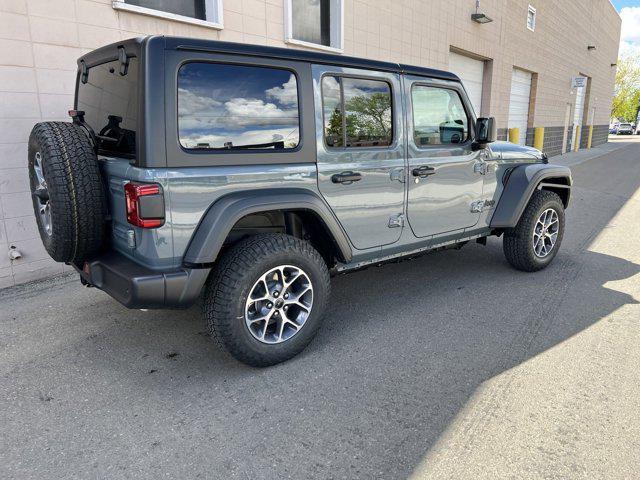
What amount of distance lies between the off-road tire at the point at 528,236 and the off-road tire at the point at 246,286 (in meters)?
2.53

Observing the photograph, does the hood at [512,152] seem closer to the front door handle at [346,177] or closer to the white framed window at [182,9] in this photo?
the front door handle at [346,177]

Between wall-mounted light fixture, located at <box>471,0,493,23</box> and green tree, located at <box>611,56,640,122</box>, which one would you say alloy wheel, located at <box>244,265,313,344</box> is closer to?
wall-mounted light fixture, located at <box>471,0,493,23</box>

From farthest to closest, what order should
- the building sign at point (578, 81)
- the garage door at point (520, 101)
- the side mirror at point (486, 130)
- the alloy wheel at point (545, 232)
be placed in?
the building sign at point (578, 81) → the garage door at point (520, 101) → the alloy wheel at point (545, 232) → the side mirror at point (486, 130)

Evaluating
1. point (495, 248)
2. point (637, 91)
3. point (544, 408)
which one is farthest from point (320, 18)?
point (637, 91)

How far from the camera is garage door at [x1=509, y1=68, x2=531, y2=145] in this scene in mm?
16141

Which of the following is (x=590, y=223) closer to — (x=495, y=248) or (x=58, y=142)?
(x=495, y=248)

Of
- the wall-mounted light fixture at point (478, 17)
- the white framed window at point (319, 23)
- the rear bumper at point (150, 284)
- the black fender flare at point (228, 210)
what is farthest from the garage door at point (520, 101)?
the rear bumper at point (150, 284)

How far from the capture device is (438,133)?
3.87 metres

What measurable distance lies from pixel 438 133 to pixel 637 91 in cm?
6522

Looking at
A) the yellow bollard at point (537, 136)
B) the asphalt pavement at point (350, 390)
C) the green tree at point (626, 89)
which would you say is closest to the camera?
the asphalt pavement at point (350, 390)

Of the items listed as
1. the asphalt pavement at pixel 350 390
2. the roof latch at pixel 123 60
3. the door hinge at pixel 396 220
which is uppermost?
the roof latch at pixel 123 60

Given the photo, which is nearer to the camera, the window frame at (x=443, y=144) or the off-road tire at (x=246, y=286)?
the off-road tire at (x=246, y=286)

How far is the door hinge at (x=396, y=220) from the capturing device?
140 inches

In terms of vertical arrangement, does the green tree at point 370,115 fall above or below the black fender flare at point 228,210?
above
